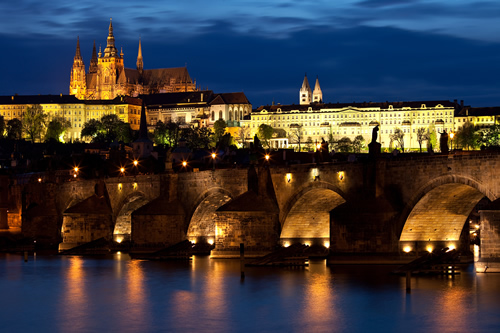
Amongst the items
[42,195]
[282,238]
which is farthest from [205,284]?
[42,195]

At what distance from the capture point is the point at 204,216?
231 feet

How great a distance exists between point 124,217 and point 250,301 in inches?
1444

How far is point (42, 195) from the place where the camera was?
90438mm

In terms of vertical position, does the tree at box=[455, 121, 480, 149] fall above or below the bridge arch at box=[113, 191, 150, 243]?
above

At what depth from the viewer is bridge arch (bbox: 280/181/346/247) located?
193ft

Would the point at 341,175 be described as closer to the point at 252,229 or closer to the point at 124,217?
the point at 252,229

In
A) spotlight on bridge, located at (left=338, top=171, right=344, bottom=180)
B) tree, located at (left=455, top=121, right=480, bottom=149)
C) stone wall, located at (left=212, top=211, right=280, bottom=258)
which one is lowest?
stone wall, located at (left=212, top=211, right=280, bottom=258)

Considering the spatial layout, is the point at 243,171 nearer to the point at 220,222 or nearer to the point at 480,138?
the point at 220,222

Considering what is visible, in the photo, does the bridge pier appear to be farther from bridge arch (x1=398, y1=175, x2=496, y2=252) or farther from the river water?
bridge arch (x1=398, y1=175, x2=496, y2=252)

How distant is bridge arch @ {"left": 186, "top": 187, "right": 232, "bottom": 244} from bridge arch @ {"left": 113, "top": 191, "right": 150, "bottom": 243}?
9.81 metres

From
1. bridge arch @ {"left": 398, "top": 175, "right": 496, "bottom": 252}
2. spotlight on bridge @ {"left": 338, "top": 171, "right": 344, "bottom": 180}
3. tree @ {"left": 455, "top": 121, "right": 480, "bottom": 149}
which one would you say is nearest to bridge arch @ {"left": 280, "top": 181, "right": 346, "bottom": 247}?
spotlight on bridge @ {"left": 338, "top": 171, "right": 344, "bottom": 180}

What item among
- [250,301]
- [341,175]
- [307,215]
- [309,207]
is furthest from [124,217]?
[250,301]

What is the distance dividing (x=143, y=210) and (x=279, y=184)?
44.2ft

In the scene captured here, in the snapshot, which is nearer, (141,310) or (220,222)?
(141,310)
